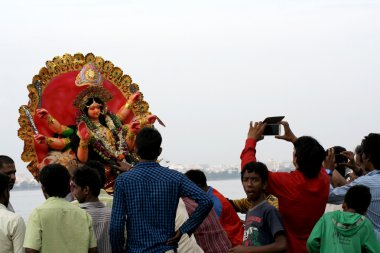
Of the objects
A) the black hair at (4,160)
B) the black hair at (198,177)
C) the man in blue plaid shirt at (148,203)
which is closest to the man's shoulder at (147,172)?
the man in blue plaid shirt at (148,203)

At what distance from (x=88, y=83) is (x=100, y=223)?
16.2ft

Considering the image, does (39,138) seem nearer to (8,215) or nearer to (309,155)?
(8,215)

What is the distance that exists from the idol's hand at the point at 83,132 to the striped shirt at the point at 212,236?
12.0ft

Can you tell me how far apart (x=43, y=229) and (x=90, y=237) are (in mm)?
387

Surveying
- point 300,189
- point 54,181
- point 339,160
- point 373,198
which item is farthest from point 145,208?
point 339,160

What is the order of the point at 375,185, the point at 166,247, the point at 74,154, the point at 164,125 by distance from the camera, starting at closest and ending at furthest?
the point at 166,247 < the point at 375,185 < the point at 74,154 < the point at 164,125

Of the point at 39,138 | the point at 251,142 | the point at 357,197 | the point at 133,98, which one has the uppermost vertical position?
the point at 133,98

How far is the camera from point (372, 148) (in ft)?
23.9

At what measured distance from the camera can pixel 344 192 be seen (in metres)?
6.91

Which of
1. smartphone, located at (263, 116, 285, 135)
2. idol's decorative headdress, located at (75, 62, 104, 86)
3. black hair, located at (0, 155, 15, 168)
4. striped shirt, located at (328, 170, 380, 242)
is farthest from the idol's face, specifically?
striped shirt, located at (328, 170, 380, 242)

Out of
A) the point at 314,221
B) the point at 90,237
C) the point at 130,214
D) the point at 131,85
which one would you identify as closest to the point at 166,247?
the point at 130,214

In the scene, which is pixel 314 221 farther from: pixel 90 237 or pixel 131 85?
pixel 131 85

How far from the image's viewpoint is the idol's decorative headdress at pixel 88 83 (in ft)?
38.6

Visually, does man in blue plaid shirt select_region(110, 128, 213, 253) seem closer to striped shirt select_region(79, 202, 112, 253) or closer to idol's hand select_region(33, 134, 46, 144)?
striped shirt select_region(79, 202, 112, 253)
